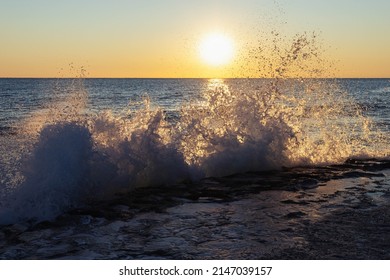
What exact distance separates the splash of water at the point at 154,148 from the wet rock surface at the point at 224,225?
0.59 metres

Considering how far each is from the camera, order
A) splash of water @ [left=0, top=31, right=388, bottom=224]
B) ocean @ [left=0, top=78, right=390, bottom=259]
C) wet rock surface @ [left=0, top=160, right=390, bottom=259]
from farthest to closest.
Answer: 1. splash of water @ [left=0, top=31, right=388, bottom=224]
2. ocean @ [left=0, top=78, right=390, bottom=259]
3. wet rock surface @ [left=0, top=160, right=390, bottom=259]

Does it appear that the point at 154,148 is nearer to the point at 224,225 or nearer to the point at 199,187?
the point at 199,187

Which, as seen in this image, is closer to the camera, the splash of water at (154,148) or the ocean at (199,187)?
the ocean at (199,187)

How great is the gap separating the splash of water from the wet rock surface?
1.94 ft

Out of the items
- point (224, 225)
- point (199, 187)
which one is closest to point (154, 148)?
point (199, 187)

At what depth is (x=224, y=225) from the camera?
22.2ft

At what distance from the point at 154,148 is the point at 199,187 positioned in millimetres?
1662

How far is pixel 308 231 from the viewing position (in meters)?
6.38

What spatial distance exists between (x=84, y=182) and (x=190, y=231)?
3.04m

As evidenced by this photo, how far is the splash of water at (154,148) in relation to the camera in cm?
840

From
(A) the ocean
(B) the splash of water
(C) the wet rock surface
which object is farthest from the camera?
(B) the splash of water

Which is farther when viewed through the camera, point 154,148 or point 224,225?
point 154,148

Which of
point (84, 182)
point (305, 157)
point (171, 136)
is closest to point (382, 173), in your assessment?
point (305, 157)

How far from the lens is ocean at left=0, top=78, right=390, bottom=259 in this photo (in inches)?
234
